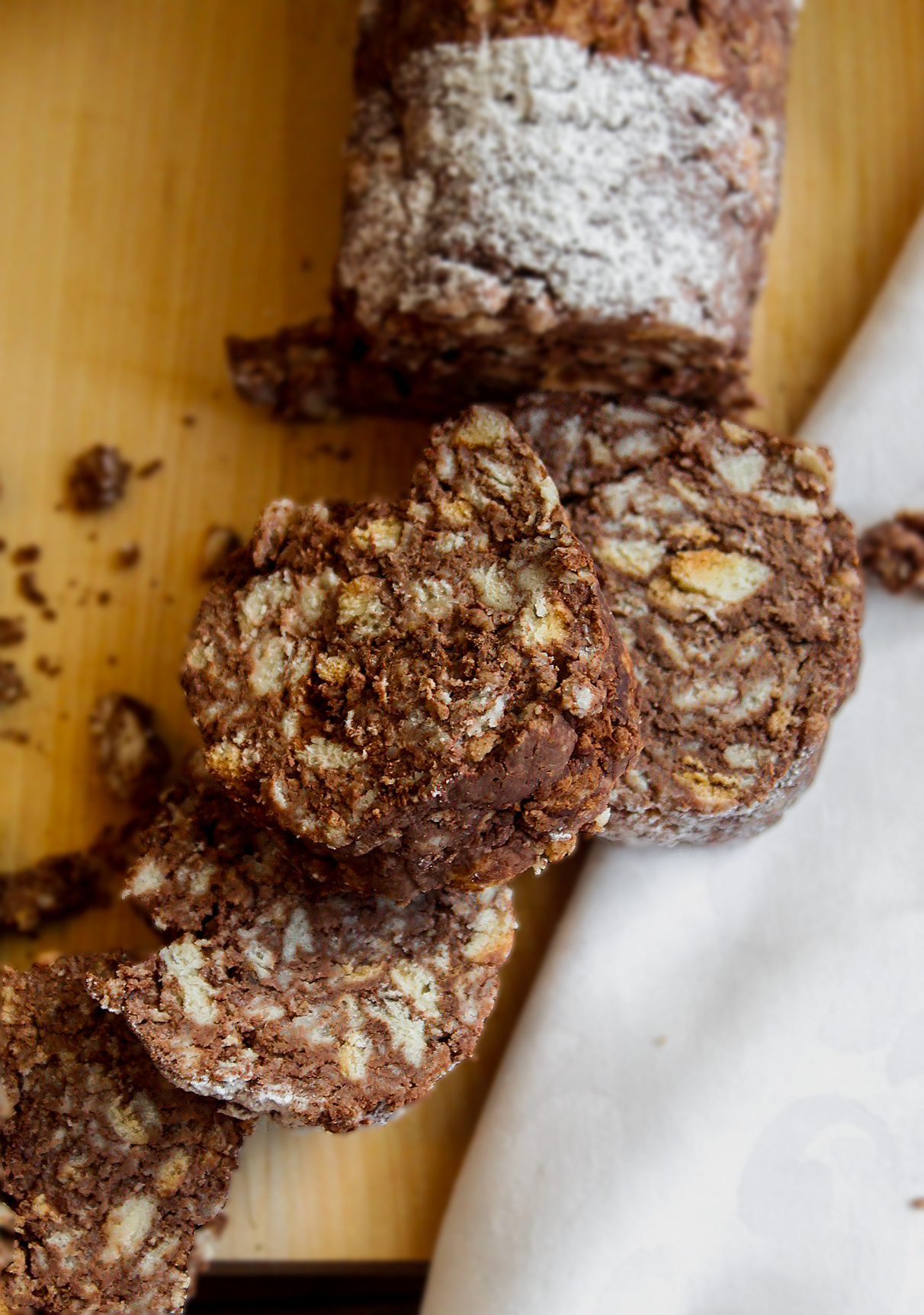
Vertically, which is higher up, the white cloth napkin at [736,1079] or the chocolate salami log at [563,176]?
the chocolate salami log at [563,176]

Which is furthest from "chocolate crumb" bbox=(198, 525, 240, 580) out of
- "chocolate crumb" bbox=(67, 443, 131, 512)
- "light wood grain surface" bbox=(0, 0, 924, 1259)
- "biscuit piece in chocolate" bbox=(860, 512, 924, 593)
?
"biscuit piece in chocolate" bbox=(860, 512, 924, 593)

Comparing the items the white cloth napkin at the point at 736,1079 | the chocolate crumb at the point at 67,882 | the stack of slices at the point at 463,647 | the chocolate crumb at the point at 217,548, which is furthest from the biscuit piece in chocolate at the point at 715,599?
the chocolate crumb at the point at 67,882

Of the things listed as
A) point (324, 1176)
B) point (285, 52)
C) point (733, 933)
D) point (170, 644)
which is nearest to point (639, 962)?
point (733, 933)

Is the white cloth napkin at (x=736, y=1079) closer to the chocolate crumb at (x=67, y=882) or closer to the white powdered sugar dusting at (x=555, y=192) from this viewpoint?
the white powdered sugar dusting at (x=555, y=192)

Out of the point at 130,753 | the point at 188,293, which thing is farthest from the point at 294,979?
the point at 188,293

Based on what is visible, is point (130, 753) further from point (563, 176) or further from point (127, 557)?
point (563, 176)

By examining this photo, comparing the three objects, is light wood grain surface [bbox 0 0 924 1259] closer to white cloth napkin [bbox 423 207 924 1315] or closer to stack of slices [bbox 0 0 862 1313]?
white cloth napkin [bbox 423 207 924 1315]

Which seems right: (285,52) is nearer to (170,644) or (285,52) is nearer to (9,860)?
(170,644)
